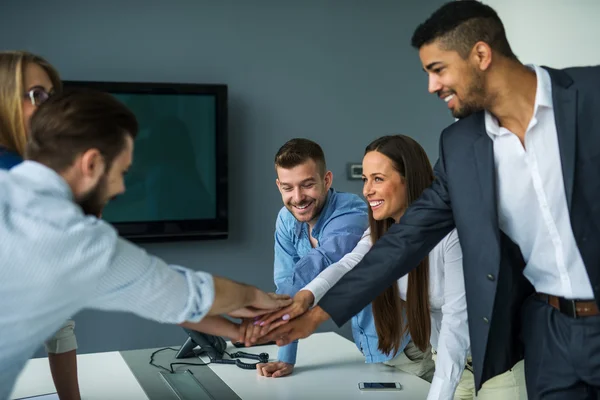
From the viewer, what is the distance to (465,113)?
1.94m

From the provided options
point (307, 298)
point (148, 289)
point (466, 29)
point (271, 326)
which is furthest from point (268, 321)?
point (466, 29)

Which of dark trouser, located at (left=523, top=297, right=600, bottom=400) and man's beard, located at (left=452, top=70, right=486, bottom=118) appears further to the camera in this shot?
man's beard, located at (left=452, top=70, right=486, bottom=118)

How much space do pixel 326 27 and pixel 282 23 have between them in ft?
1.13

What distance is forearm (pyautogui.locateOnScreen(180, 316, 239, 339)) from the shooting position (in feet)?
6.42

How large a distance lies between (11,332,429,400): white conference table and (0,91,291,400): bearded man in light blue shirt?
833 mm

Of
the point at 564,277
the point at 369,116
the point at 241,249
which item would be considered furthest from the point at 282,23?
the point at 564,277

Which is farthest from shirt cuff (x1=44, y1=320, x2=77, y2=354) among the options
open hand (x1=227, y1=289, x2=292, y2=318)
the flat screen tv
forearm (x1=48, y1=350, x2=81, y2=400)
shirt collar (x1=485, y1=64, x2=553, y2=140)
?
the flat screen tv

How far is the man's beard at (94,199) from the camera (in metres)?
1.39

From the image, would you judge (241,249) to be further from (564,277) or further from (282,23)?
(564,277)

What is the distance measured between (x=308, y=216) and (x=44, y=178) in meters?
1.79

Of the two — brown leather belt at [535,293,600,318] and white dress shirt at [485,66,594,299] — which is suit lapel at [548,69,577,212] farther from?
brown leather belt at [535,293,600,318]

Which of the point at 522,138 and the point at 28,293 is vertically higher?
the point at 522,138

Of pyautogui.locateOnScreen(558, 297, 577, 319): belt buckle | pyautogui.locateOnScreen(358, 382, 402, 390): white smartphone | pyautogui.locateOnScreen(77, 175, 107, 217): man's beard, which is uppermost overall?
pyautogui.locateOnScreen(77, 175, 107, 217): man's beard

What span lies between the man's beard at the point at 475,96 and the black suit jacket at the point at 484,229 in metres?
0.08
